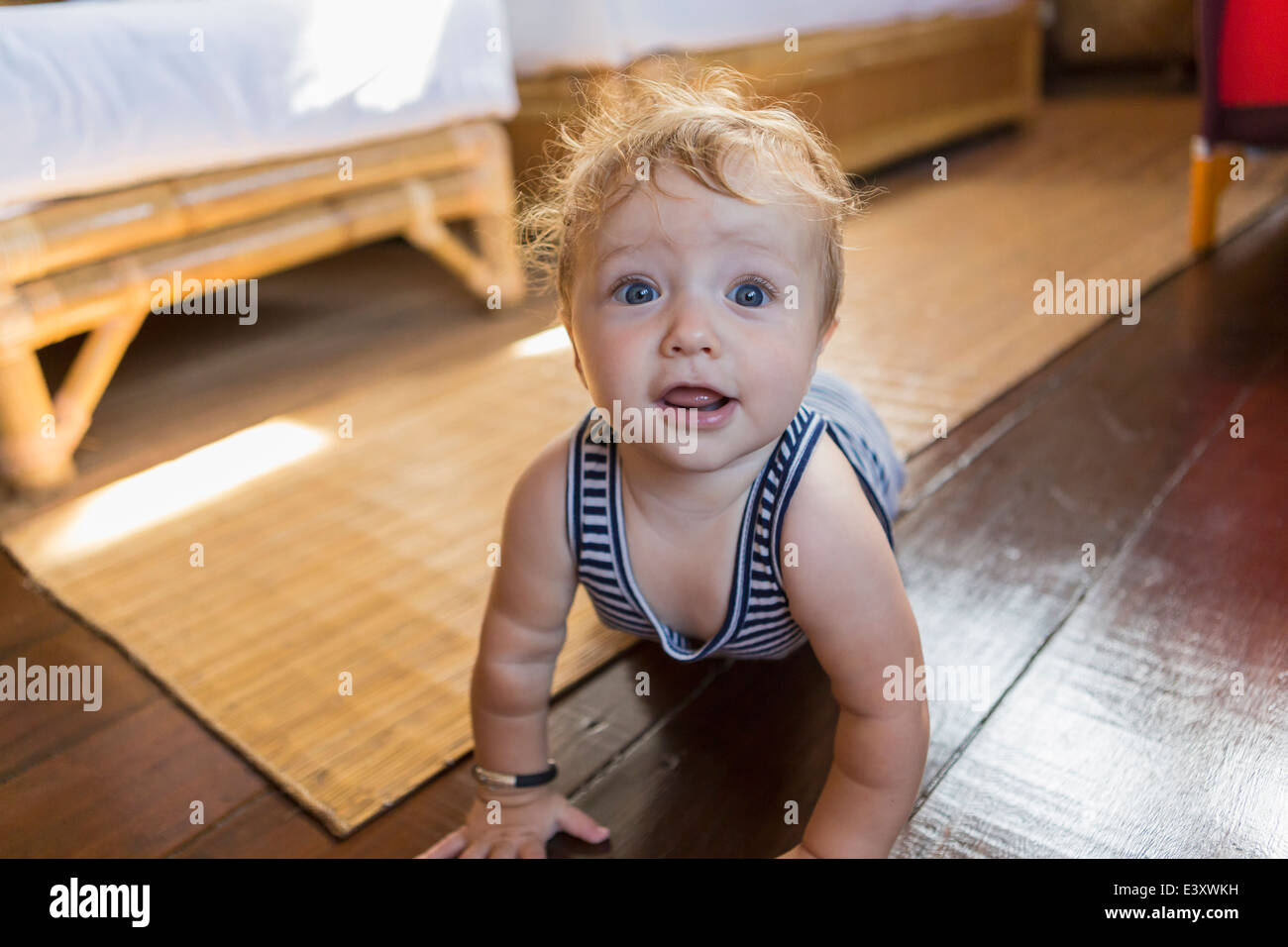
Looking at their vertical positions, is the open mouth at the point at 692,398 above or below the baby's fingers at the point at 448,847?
above

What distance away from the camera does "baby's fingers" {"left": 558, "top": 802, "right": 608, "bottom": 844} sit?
0.65m

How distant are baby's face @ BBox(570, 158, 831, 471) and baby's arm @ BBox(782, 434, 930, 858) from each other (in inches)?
3.1

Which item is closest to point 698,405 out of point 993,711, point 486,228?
point 993,711

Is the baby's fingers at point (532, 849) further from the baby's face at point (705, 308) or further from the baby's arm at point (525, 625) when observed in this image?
the baby's face at point (705, 308)

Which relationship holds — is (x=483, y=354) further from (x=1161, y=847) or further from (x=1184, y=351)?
(x=1161, y=847)

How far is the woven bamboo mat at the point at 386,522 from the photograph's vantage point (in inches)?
31.3

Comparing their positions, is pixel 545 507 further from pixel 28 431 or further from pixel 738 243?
pixel 28 431

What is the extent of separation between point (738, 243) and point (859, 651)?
0.24m

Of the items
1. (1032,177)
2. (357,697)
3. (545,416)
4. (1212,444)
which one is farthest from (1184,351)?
(1032,177)

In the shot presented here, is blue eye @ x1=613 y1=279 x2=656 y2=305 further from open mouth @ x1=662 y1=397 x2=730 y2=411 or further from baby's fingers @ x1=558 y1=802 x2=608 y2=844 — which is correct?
baby's fingers @ x1=558 y1=802 x2=608 y2=844

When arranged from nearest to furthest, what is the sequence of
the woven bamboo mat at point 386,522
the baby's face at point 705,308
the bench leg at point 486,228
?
the baby's face at point 705,308 < the woven bamboo mat at point 386,522 < the bench leg at point 486,228

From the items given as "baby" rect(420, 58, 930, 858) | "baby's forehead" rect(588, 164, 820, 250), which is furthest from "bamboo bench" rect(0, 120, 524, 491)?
"baby's forehead" rect(588, 164, 820, 250)

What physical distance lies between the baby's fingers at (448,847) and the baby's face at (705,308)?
29 cm

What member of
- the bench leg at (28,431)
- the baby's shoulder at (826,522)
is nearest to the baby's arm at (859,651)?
the baby's shoulder at (826,522)
